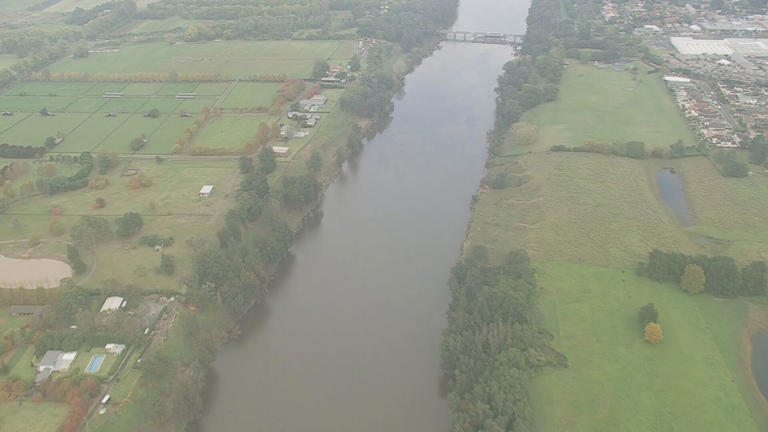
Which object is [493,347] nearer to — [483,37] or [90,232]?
[90,232]

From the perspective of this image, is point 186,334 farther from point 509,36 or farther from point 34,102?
point 509,36

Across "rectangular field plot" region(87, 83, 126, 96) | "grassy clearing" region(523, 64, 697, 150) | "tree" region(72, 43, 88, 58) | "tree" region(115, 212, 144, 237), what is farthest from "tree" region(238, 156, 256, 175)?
"tree" region(72, 43, 88, 58)

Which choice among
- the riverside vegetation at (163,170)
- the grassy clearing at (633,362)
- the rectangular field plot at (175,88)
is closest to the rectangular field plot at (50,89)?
the riverside vegetation at (163,170)

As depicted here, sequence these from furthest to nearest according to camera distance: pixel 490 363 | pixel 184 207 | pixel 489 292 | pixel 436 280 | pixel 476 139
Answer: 1. pixel 476 139
2. pixel 184 207
3. pixel 436 280
4. pixel 489 292
5. pixel 490 363

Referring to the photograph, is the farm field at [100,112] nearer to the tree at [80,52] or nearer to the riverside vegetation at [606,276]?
the tree at [80,52]

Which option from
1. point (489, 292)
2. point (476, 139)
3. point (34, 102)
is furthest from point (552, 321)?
point (34, 102)

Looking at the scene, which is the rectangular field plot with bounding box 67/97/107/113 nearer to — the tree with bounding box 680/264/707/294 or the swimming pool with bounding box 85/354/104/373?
the swimming pool with bounding box 85/354/104/373

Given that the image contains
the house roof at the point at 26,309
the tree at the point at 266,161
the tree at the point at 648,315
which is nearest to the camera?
the tree at the point at 648,315
